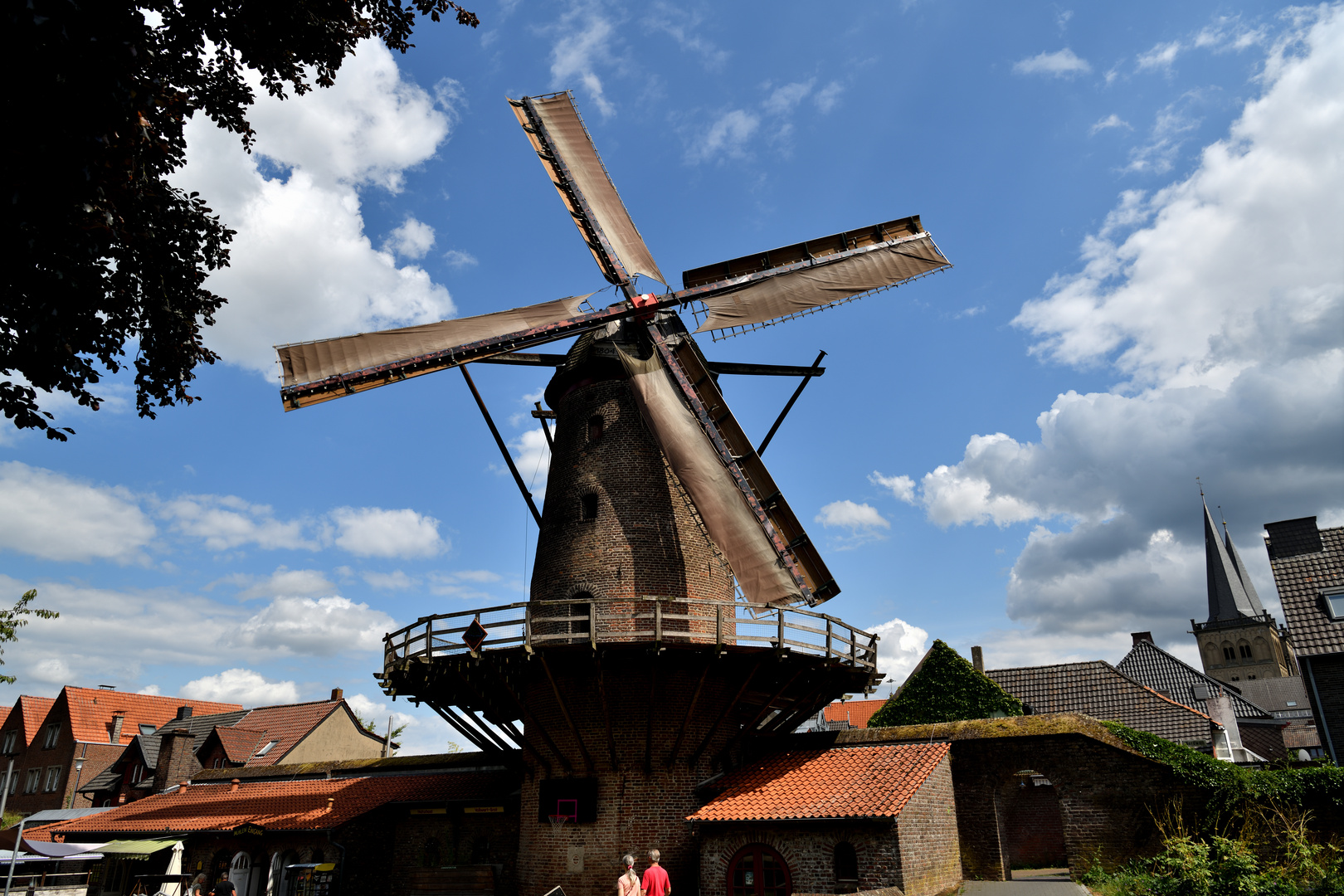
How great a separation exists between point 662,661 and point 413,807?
322 inches

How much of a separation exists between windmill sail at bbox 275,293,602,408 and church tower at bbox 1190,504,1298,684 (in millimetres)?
65698

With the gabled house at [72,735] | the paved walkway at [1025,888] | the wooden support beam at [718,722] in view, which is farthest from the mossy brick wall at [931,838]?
the gabled house at [72,735]

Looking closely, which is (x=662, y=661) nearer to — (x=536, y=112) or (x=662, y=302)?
(x=662, y=302)

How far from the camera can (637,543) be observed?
14125 mm

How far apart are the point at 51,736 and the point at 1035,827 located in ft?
141

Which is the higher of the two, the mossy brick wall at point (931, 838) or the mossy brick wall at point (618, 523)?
the mossy brick wall at point (618, 523)

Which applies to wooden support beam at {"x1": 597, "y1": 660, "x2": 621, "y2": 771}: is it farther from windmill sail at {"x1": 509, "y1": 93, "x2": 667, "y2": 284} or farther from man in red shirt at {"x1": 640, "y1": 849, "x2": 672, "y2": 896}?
windmill sail at {"x1": 509, "y1": 93, "x2": 667, "y2": 284}

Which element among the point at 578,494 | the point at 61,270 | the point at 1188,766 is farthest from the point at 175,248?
the point at 1188,766

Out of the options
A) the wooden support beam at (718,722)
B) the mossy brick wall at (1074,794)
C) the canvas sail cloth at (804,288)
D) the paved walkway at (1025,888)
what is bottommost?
the paved walkway at (1025,888)

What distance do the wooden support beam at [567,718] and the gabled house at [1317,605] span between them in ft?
51.3

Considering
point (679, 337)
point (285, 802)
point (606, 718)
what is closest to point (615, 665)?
point (606, 718)

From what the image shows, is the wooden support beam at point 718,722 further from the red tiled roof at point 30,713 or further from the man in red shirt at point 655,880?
the red tiled roof at point 30,713

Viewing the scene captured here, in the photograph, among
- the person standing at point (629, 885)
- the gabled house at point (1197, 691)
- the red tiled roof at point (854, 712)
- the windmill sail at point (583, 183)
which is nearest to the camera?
the person standing at point (629, 885)

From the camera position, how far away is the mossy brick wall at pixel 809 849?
11.9 metres
